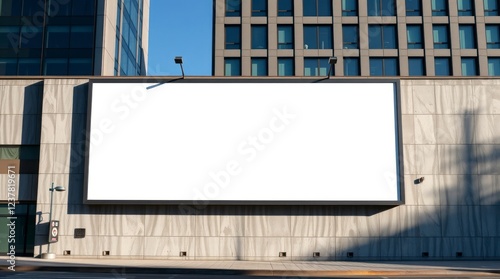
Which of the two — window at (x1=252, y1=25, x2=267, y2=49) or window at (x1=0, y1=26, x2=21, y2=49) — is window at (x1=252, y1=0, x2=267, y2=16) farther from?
window at (x1=0, y1=26, x2=21, y2=49)

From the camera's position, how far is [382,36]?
172 ft

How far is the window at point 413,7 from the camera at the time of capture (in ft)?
172

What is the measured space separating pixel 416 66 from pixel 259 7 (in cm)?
1573

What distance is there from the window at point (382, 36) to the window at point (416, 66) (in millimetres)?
2116

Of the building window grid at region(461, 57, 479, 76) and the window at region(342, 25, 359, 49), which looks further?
the building window grid at region(461, 57, 479, 76)

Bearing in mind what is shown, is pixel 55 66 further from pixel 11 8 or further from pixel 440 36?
pixel 440 36

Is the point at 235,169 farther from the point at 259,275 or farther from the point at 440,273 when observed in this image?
the point at 440,273

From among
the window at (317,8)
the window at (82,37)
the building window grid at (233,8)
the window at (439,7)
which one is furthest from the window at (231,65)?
the window at (439,7)

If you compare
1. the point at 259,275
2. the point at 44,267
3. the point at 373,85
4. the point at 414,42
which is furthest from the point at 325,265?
the point at 414,42

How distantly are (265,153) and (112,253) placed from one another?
28.3 feet

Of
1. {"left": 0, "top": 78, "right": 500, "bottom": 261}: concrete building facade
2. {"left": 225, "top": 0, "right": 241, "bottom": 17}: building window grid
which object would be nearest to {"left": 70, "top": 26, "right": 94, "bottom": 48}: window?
{"left": 225, "top": 0, "right": 241, "bottom": 17}: building window grid

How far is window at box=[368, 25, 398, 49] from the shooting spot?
52156 millimetres

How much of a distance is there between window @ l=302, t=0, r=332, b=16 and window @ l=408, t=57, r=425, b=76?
8.80m

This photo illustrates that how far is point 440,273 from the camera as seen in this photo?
65.8 ft
